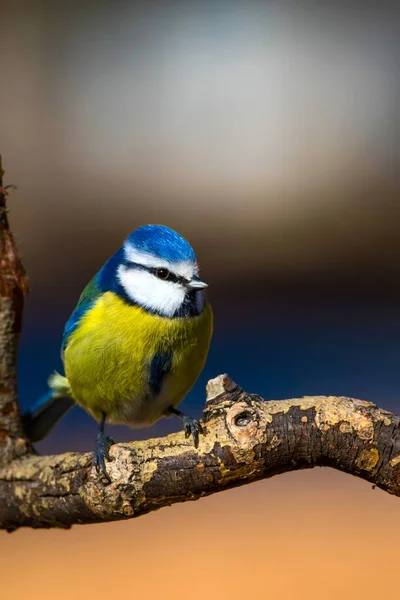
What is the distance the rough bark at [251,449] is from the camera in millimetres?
1149

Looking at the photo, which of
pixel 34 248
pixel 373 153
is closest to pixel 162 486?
pixel 34 248

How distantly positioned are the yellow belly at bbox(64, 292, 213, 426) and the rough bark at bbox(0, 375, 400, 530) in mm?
317

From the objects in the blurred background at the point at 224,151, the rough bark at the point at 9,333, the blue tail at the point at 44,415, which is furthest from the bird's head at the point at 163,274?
the blurred background at the point at 224,151

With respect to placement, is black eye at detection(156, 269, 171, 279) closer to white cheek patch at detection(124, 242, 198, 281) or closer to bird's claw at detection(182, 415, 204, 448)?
white cheek patch at detection(124, 242, 198, 281)

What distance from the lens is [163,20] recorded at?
4.59 meters

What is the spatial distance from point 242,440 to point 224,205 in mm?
3877

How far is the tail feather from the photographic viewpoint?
1.74 meters

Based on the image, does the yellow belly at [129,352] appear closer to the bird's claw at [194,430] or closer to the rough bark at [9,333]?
the rough bark at [9,333]

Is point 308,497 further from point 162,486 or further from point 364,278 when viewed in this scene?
point 364,278

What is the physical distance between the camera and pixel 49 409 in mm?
1801

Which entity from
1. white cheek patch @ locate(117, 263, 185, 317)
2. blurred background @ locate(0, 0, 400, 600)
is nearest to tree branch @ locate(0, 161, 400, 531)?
white cheek patch @ locate(117, 263, 185, 317)

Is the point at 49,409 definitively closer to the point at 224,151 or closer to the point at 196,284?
the point at 196,284

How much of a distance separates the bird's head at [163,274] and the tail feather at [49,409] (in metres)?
0.36

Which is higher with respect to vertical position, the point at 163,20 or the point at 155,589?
the point at 163,20
